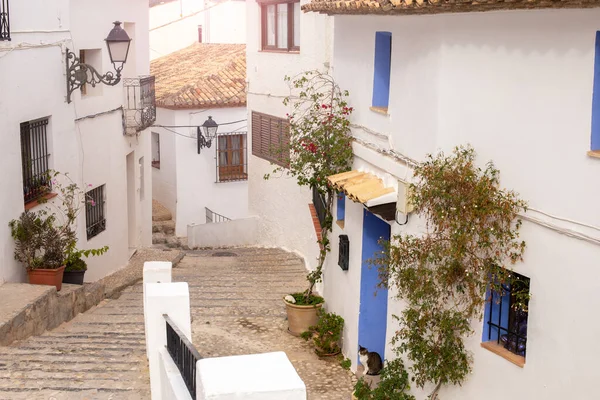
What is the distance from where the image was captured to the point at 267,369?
4.14 metres

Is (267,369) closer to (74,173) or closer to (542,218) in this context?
(542,218)

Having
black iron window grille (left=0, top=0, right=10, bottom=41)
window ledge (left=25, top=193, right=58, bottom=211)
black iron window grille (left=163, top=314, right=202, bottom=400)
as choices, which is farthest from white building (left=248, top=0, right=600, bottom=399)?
window ledge (left=25, top=193, right=58, bottom=211)

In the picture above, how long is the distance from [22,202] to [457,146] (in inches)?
282

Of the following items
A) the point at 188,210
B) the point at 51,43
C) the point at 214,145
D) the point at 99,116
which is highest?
the point at 51,43

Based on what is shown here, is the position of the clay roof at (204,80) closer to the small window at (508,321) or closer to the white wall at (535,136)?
the white wall at (535,136)

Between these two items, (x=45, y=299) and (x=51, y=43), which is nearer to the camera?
(x=45, y=299)

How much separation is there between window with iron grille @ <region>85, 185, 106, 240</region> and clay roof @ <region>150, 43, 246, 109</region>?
312 inches

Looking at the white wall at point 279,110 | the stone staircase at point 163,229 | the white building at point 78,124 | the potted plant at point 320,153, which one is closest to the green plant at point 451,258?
the potted plant at point 320,153

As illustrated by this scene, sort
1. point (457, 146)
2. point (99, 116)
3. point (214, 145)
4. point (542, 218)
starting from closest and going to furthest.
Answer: point (542, 218) < point (457, 146) < point (99, 116) < point (214, 145)

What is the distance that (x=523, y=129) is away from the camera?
21.3ft

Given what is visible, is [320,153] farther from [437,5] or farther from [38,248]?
[38,248]

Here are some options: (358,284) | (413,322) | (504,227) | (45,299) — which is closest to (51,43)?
(45,299)

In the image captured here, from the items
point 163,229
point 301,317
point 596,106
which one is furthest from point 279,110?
point 596,106

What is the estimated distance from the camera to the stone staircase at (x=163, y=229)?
23359mm
